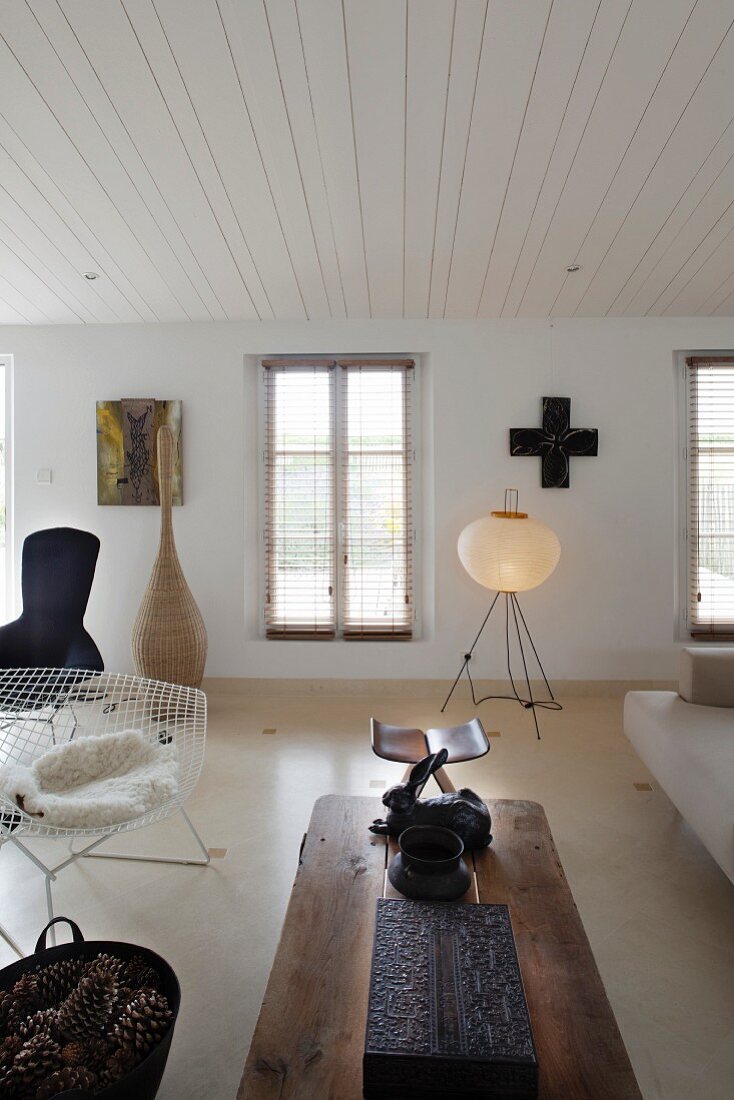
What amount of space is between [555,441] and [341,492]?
1446 millimetres

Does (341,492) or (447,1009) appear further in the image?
(341,492)

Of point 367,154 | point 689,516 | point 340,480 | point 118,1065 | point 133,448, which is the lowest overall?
point 118,1065

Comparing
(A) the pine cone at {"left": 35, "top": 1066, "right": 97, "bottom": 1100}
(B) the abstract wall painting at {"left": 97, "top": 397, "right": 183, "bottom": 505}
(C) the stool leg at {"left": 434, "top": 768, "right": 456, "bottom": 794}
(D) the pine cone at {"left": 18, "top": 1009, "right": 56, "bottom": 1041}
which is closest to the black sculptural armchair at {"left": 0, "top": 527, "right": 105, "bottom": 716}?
(B) the abstract wall painting at {"left": 97, "top": 397, "right": 183, "bottom": 505}

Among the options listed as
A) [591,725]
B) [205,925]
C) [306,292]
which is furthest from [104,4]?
[591,725]

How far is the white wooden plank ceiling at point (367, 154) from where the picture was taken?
2488 mm

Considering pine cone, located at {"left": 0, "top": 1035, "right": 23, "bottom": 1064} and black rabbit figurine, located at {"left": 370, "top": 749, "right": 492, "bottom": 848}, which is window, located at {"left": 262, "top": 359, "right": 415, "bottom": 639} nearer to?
black rabbit figurine, located at {"left": 370, "top": 749, "right": 492, "bottom": 848}

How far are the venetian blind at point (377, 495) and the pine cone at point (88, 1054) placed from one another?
357cm

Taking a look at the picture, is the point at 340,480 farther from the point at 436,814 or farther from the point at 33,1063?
the point at 33,1063

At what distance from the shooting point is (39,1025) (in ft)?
4.56

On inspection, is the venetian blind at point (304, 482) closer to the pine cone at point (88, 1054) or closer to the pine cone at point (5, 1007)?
the pine cone at point (5, 1007)

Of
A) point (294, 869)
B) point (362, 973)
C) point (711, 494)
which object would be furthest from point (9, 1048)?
point (711, 494)

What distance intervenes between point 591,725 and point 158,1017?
324cm

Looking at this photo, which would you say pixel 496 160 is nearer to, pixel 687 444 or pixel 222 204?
pixel 222 204

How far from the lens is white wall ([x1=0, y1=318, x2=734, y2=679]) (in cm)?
471
